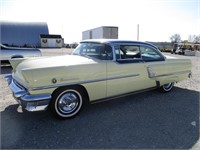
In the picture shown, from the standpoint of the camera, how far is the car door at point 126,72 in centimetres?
400

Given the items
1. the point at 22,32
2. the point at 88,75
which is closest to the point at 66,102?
the point at 88,75

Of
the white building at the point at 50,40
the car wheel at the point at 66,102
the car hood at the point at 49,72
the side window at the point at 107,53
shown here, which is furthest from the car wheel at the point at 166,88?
the white building at the point at 50,40

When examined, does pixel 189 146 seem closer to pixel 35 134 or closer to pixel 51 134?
pixel 51 134

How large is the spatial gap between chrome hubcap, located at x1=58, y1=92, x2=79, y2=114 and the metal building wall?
43629 mm

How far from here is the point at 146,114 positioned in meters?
3.88

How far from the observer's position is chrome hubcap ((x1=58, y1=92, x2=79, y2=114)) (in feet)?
11.5

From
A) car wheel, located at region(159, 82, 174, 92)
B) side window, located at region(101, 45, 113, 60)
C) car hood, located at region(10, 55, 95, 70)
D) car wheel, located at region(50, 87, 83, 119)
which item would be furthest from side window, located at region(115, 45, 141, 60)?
car wheel, located at region(159, 82, 174, 92)

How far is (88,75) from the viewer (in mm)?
3615

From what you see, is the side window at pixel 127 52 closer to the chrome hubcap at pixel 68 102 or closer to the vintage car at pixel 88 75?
the vintage car at pixel 88 75

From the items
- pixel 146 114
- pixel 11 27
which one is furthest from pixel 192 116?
pixel 11 27

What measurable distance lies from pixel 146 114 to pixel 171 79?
A: 1.99 meters

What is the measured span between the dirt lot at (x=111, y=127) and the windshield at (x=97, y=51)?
1.24 meters

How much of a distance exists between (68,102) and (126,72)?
1.56 metres

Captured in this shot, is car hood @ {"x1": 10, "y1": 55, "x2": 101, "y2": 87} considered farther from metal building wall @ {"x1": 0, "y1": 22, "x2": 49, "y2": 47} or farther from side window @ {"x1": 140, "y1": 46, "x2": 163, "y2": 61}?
metal building wall @ {"x1": 0, "y1": 22, "x2": 49, "y2": 47}
